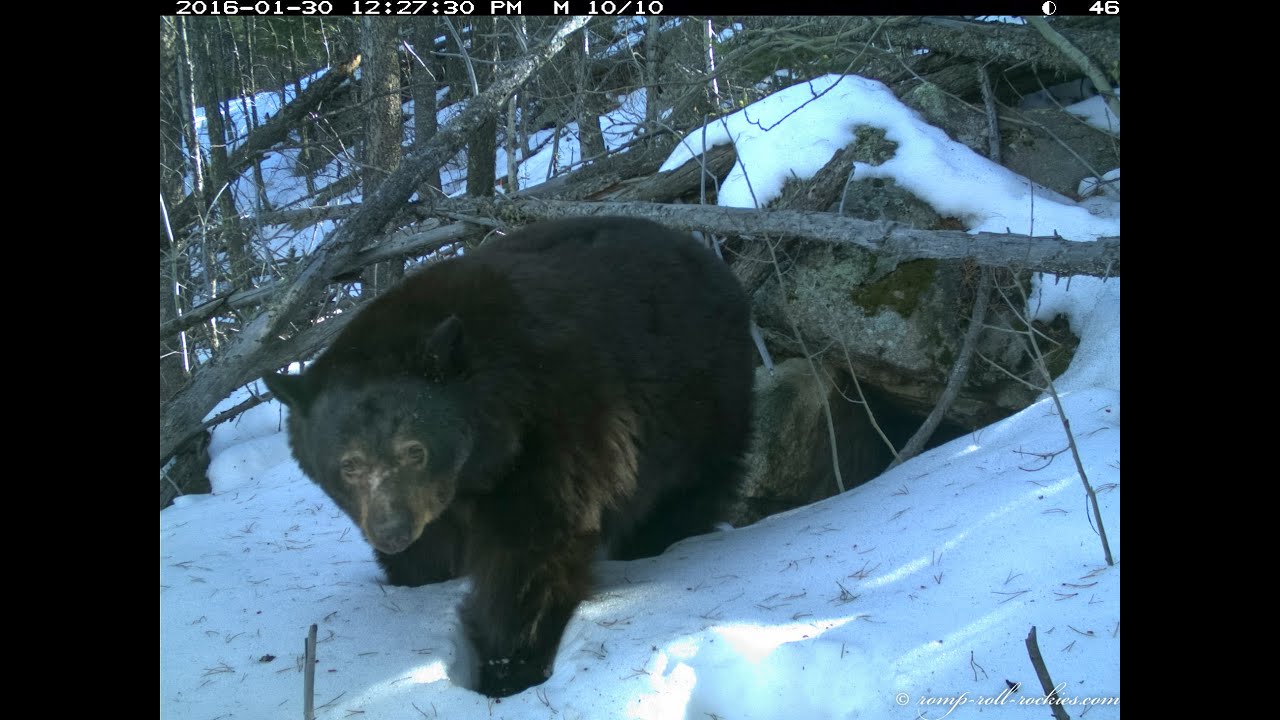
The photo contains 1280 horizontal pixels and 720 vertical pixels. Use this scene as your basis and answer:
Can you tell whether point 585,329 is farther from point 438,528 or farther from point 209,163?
point 209,163

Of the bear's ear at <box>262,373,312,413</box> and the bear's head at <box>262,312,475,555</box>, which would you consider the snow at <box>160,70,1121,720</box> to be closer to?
the bear's head at <box>262,312,475,555</box>

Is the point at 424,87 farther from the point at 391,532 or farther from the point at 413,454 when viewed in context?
the point at 391,532

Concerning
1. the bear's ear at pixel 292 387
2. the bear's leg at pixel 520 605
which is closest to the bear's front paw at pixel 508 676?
the bear's leg at pixel 520 605

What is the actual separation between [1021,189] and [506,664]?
14.7 feet

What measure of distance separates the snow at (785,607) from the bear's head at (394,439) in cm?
62

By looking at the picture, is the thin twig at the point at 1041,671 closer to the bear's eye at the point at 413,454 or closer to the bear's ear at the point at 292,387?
the bear's eye at the point at 413,454

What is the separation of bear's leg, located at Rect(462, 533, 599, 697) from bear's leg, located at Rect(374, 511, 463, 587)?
22 centimetres

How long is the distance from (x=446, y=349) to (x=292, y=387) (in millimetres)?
677

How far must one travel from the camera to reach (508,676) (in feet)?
11.9

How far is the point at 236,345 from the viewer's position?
5.09 meters

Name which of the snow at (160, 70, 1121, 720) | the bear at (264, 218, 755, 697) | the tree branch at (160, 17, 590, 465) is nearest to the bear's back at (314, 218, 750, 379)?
the bear at (264, 218, 755, 697)

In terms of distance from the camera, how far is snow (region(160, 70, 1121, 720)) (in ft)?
10.0
